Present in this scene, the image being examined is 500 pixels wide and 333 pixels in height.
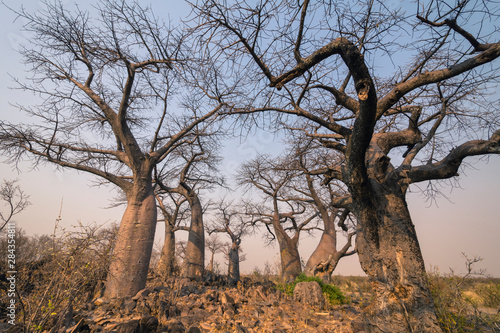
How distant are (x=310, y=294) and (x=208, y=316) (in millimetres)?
2229

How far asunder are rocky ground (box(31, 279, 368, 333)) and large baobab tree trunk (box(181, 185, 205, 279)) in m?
3.54

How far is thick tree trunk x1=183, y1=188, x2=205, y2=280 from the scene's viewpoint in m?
8.13

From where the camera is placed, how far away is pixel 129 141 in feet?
18.1

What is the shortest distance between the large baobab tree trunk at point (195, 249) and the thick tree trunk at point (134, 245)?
3.30 m

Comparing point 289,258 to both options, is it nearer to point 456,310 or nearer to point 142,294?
point 142,294

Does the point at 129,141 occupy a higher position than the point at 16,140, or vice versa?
the point at 16,140

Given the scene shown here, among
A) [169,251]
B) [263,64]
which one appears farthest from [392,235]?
[169,251]

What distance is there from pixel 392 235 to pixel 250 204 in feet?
33.2

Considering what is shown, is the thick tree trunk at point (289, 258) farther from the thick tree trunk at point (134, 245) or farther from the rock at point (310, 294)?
the thick tree trunk at point (134, 245)

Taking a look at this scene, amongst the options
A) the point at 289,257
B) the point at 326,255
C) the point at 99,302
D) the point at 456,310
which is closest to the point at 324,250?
the point at 326,255

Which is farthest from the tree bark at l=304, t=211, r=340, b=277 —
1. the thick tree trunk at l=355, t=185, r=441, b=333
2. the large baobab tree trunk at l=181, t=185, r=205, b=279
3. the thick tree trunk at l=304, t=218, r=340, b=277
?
the thick tree trunk at l=355, t=185, r=441, b=333

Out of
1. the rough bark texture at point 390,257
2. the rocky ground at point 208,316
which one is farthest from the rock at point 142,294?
the rough bark texture at point 390,257

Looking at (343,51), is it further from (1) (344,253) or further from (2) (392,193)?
(1) (344,253)

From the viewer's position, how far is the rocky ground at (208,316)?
3072mm
